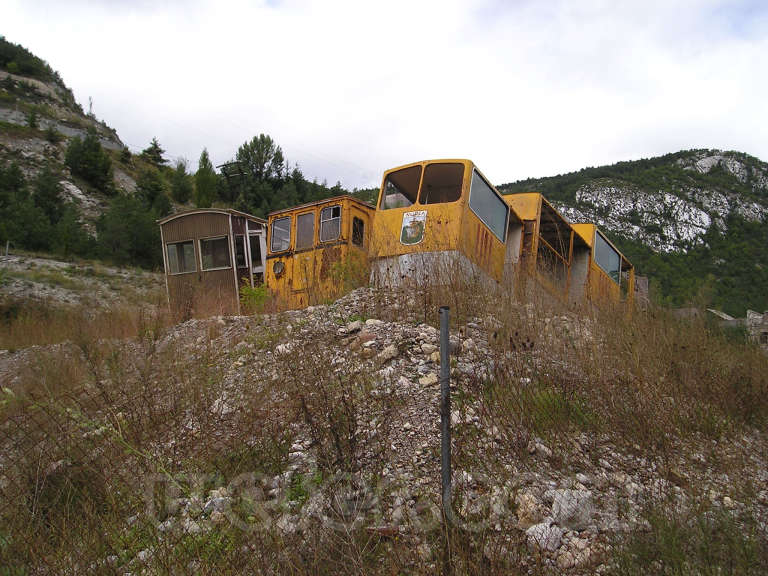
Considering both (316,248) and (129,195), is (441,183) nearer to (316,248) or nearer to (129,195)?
(316,248)

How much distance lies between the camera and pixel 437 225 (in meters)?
7.86

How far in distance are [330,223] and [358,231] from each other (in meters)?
0.59

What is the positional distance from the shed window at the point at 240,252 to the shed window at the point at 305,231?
13.3 ft

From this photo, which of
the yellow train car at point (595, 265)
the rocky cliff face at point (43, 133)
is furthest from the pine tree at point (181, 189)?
the yellow train car at point (595, 265)

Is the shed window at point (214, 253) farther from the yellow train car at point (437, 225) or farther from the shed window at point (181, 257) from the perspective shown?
the yellow train car at point (437, 225)

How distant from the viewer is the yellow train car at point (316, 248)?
375 inches

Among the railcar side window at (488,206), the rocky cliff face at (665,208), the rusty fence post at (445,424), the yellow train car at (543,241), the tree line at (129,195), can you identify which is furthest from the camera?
the rocky cliff face at (665,208)

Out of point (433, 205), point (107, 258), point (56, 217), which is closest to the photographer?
point (433, 205)

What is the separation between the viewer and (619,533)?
2.98 metres

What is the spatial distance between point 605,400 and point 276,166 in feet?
163

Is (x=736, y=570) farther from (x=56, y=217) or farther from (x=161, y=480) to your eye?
(x=56, y=217)

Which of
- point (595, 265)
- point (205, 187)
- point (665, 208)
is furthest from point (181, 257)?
point (665, 208)

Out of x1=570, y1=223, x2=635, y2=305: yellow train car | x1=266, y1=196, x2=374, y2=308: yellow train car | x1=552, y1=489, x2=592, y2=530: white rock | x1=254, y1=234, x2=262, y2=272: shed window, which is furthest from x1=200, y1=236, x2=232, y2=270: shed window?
x1=552, y1=489, x2=592, y2=530: white rock

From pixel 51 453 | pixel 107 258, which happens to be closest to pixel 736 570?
pixel 51 453
